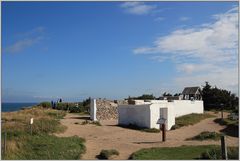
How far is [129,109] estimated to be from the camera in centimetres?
2631

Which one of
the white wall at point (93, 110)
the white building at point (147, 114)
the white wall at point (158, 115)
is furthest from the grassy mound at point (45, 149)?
the white wall at point (93, 110)

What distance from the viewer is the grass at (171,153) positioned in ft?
43.5

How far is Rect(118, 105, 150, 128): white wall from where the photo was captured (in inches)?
969

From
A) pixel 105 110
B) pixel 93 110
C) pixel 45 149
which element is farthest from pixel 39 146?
pixel 105 110

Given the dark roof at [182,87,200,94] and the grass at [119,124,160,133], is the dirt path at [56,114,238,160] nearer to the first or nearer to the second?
the grass at [119,124,160,133]

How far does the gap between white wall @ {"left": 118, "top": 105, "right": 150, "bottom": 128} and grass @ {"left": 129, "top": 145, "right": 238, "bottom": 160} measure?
9103 millimetres

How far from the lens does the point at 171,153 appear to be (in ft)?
46.6

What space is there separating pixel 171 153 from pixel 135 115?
11556mm

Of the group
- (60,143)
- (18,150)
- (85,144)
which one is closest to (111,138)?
(85,144)

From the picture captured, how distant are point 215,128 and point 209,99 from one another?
944 inches

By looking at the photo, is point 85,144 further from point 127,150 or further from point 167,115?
point 167,115

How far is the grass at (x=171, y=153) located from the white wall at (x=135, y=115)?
358 inches

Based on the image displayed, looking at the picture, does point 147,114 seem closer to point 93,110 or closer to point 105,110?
point 93,110

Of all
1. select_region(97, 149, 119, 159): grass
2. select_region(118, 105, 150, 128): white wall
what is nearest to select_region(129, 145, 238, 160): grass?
select_region(97, 149, 119, 159): grass
